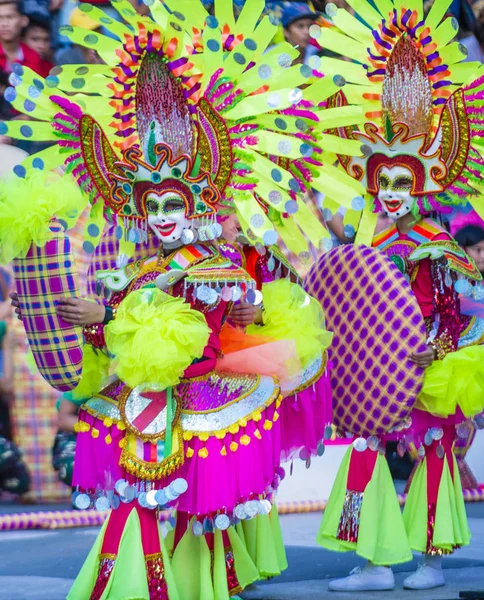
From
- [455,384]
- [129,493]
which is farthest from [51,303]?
[455,384]

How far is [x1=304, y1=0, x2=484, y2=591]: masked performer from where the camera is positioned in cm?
529

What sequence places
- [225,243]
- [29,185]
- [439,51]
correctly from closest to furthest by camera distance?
1. [29,185]
2. [225,243]
3. [439,51]

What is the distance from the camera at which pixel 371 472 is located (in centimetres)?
537

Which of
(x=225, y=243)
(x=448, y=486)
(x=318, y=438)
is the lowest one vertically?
(x=448, y=486)

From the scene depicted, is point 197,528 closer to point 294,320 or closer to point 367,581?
point 294,320

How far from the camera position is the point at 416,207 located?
539 centimetres

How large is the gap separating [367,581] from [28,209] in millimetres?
2413

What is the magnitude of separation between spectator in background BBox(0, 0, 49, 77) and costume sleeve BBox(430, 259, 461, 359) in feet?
9.25

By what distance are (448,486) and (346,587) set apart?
68cm

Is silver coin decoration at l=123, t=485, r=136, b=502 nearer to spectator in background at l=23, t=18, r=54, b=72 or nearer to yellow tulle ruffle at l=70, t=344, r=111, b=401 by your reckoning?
yellow tulle ruffle at l=70, t=344, r=111, b=401

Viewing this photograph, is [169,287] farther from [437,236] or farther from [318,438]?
[437,236]

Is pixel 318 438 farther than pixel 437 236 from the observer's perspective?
No

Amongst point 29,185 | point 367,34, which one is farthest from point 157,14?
point 367,34

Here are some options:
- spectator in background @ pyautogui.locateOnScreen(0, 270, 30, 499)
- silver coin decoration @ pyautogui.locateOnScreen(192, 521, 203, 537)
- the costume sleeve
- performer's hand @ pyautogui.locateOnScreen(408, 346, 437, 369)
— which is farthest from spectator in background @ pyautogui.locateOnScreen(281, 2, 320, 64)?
silver coin decoration @ pyautogui.locateOnScreen(192, 521, 203, 537)
